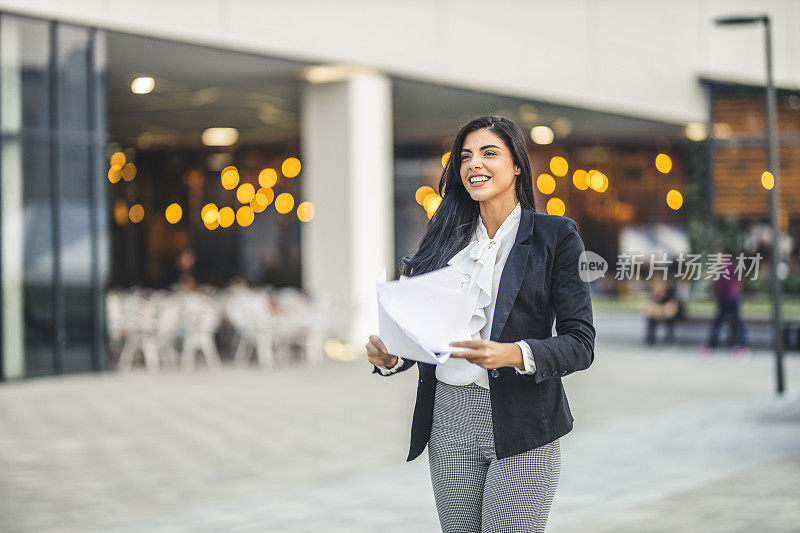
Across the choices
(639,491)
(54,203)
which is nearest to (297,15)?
(54,203)

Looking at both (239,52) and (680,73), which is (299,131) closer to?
(680,73)

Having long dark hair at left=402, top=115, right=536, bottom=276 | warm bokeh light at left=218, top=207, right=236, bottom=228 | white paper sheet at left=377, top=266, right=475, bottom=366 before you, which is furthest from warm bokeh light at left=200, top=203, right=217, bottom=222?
white paper sheet at left=377, top=266, right=475, bottom=366

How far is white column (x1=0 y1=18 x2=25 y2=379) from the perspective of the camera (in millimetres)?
14242

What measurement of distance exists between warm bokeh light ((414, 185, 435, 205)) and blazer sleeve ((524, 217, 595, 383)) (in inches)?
1354

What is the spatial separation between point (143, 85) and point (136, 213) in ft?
46.2

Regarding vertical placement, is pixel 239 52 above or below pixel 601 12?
below

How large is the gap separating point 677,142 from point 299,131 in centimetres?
1213

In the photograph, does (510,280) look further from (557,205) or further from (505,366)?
(557,205)

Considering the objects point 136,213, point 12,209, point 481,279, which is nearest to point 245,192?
point 136,213

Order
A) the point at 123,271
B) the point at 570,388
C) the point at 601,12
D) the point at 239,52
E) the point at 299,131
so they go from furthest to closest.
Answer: the point at 123,271 → the point at 299,131 → the point at 601,12 → the point at 239,52 → the point at 570,388

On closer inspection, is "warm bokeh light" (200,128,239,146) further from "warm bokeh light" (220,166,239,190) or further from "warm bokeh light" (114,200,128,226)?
"warm bokeh light" (114,200,128,226)

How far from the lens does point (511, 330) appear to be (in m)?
2.97

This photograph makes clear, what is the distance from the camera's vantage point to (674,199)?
127 ft

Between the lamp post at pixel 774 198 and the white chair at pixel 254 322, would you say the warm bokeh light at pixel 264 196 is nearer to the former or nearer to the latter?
the white chair at pixel 254 322
